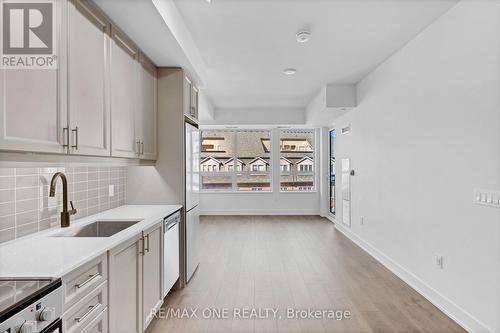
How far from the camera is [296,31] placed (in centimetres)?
294

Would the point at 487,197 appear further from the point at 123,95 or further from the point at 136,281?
the point at 123,95

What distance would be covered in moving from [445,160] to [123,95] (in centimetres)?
Result: 285

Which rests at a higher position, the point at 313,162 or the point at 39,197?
the point at 313,162

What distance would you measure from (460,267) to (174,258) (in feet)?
8.40

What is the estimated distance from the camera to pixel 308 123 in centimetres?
679

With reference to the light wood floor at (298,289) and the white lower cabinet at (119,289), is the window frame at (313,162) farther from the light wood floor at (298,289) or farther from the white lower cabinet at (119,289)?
the white lower cabinet at (119,289)

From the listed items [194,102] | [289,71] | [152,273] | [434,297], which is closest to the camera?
[152,273]

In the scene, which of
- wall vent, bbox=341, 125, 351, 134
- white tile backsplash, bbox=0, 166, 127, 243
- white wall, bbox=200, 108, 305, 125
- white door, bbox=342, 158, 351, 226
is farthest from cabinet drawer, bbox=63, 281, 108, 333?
white wall, bbox=200, 108, 305, 125

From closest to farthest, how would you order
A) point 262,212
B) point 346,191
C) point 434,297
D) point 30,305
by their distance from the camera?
point 30,305 < point 434,297 < point 346,191 < point 262,212

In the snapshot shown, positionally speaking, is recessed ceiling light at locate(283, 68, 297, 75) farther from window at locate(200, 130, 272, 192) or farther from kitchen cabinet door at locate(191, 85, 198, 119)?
window at locate(200, 130, 272, 192)

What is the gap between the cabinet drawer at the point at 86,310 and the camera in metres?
1.33

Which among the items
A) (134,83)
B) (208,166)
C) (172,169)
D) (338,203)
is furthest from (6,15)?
(208,166)

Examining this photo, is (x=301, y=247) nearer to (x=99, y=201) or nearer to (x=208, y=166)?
(x=99, y=201)
